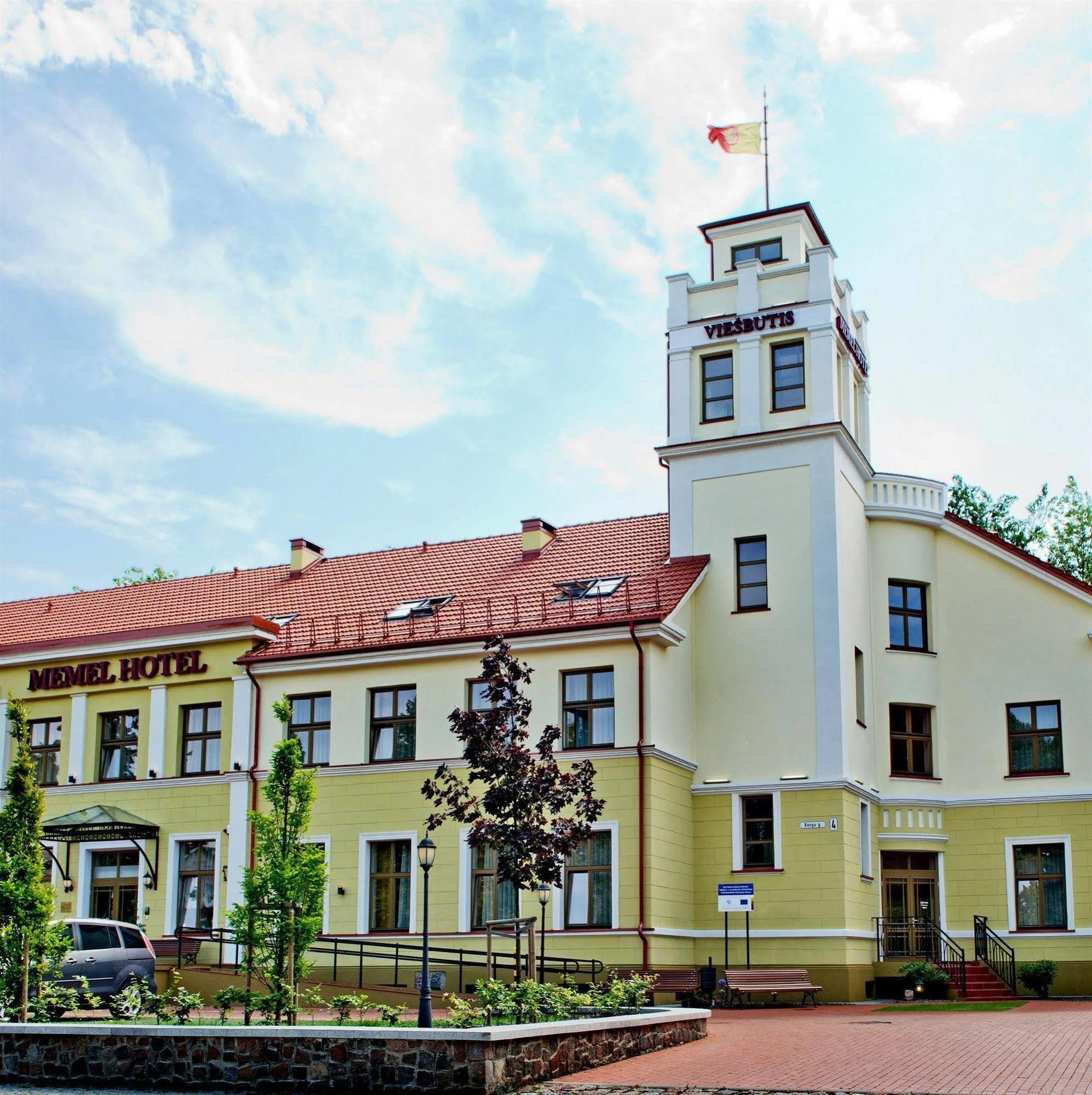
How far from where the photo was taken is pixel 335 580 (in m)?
36.0

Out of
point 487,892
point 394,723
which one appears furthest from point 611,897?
point 394,723

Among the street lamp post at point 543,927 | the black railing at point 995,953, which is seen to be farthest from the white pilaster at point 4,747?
the black railing at point 995,953

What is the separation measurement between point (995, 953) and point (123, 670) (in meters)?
20.2

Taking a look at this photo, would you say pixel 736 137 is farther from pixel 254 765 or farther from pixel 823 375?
pixel 254 765

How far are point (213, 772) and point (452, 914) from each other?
6.83 meters

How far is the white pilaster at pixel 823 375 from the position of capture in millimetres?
30453

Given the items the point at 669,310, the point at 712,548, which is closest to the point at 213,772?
the point at 712,548

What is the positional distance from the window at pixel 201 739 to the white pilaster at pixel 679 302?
13532 millimetres

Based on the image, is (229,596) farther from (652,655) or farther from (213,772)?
(652,655)

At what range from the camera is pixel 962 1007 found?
2522 centimetres

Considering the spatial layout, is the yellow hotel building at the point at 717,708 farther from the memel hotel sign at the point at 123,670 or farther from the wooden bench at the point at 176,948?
the wooden bench at the point at 176,948

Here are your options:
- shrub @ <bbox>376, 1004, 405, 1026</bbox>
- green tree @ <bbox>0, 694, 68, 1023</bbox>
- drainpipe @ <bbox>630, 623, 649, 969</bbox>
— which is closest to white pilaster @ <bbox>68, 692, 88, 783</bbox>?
drainpipe @ <bbox>630, 623, 649, 969</bbox>

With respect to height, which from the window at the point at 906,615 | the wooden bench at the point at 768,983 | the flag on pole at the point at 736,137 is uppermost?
the flag on pole at the point at 736,137

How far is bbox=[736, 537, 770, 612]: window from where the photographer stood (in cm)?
3031
